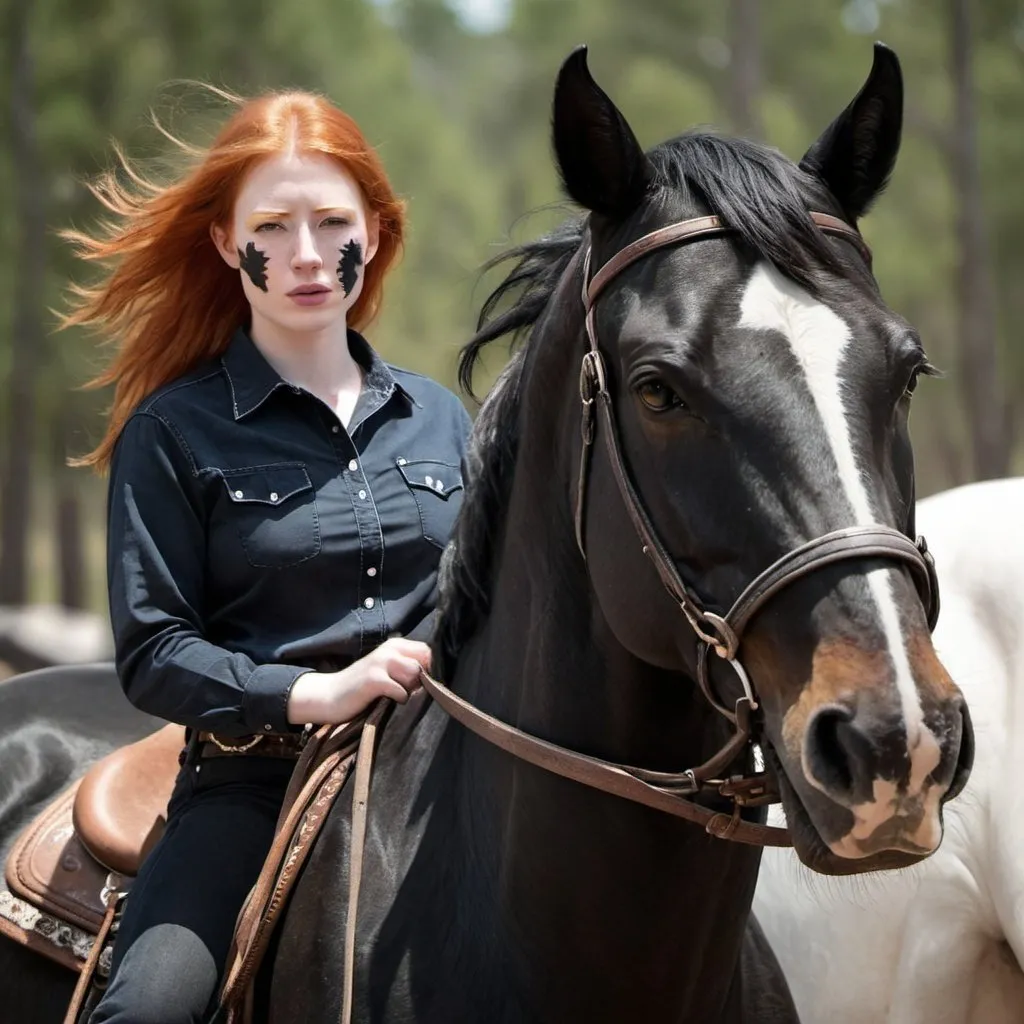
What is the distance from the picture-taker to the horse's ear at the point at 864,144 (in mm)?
2312

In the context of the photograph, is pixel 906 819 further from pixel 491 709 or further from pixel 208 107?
pixel 208 107

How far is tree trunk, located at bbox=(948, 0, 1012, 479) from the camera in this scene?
14.3 metres

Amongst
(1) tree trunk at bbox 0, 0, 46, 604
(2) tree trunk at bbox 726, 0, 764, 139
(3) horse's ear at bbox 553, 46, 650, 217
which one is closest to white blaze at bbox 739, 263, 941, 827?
(3) horse's ear at bbox 553, 46, 650, 217

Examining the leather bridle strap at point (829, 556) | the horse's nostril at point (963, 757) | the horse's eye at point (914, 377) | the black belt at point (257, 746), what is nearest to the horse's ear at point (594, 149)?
the horse's eye at point (914, 377)

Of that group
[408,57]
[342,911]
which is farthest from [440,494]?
[408,57]

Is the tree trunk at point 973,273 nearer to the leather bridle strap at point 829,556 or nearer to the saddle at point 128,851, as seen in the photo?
the saddle at point 128,851

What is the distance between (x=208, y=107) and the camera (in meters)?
3.91

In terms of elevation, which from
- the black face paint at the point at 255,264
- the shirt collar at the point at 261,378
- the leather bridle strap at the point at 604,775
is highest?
the black face paint at the point at 255,264

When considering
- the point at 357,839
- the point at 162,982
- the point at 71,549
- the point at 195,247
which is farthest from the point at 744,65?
the point at 162,982

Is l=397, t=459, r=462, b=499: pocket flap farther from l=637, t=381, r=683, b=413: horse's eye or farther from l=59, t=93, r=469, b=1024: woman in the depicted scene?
l=637, t=381, r=683, b=413: horse's eye

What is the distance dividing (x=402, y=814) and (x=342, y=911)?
199 millimetres

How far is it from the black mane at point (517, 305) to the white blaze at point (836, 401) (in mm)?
140

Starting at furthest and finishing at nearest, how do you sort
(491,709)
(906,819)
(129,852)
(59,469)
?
(59,469)
(129,852)
(491,709)
(906,819)

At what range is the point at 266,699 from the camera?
2568mm
